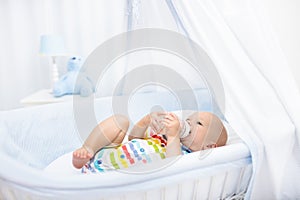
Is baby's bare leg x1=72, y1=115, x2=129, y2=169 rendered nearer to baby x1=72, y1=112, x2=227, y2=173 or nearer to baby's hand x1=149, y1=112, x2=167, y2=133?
baby x1=72, y1=112, x2=227, y2=173

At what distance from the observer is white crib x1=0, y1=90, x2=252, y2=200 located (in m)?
0.97

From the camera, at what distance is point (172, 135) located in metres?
1.31

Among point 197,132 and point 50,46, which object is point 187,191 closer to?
point 197,132

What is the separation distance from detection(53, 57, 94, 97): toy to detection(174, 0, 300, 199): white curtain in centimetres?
109

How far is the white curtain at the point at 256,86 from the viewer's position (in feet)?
3.94

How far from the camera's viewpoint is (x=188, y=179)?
43.4 inches

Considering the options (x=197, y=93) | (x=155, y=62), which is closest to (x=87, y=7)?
(x=155, y=62)

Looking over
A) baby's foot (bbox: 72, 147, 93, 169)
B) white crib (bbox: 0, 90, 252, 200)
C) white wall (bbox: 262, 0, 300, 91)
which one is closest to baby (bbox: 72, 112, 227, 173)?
Answer: baby's foot (bbox: 72, 147, 93, 169)

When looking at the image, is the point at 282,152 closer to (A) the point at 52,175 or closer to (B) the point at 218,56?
(B) the point at 218,56

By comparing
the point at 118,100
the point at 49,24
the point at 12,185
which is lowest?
the point at 118,100

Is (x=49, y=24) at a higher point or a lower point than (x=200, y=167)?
higher

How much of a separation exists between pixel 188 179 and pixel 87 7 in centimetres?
196

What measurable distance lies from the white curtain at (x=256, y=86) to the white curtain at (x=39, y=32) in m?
1.46

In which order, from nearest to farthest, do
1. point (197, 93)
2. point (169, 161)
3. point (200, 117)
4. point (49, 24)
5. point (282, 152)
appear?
point (169, 161)
point (282, 152)
point (200, 117)
point (197, 93)
point (49, 24)
